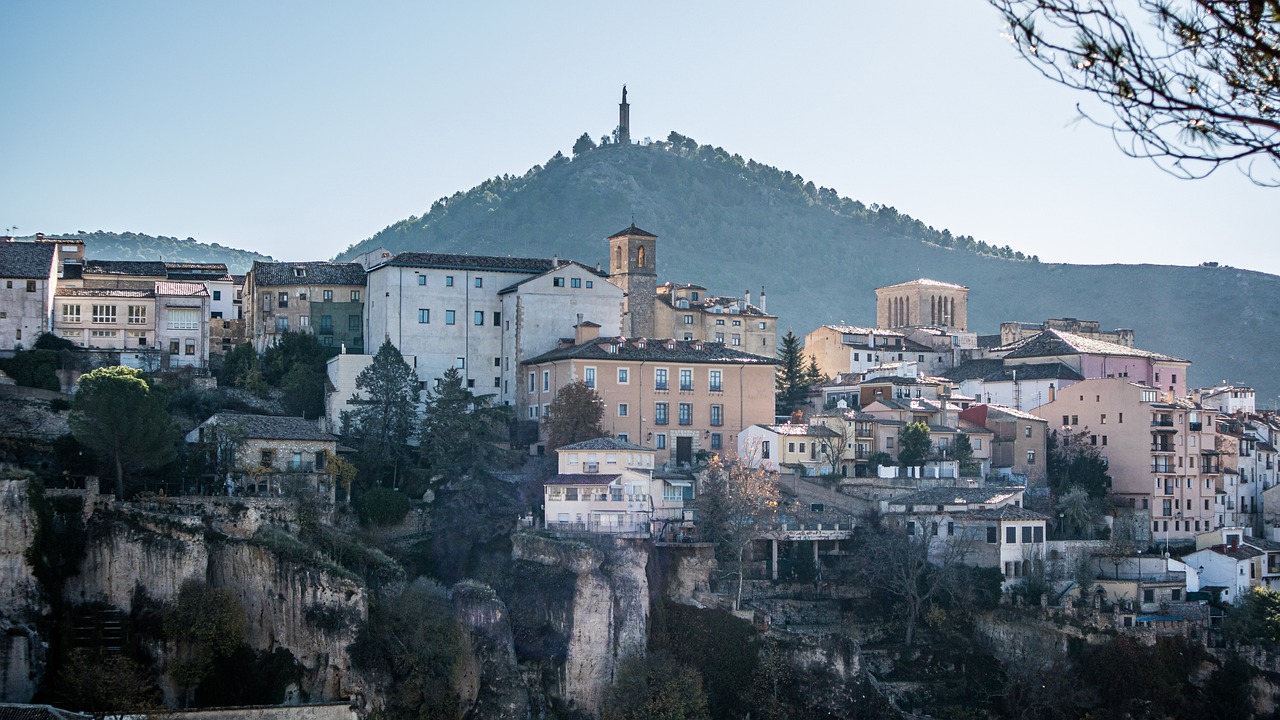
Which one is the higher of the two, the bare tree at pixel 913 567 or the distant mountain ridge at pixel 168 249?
the distant mountain ridge at pixel 168 249

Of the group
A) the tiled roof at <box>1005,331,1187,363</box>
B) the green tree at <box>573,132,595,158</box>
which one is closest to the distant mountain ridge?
the green tree at <box>573,132,595,158</box>

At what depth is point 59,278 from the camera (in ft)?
210

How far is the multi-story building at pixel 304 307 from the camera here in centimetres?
6694

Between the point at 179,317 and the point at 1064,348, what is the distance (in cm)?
4041

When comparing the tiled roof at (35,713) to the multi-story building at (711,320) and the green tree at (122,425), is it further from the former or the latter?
the multi-story building at (711,320)

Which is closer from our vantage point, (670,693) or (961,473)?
(670,693)

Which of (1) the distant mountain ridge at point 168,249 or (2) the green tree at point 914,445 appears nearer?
(2) the green tree at point 914,445

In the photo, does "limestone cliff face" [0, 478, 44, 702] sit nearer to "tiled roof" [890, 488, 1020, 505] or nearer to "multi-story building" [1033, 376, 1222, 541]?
"tiled roof" [890, 488, 1020, 505]

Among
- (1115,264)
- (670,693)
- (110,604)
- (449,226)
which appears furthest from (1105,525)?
(1115,264)

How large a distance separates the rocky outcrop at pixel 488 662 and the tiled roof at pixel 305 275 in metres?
23.4

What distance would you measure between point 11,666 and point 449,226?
121 meters

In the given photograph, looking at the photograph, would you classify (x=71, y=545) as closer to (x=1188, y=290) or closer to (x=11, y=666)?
(x=11, y=666)

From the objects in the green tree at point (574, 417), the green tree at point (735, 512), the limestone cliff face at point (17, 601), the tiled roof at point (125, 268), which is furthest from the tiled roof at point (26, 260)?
the green tree at point (735, 512)

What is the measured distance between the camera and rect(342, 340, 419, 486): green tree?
2212 inches
